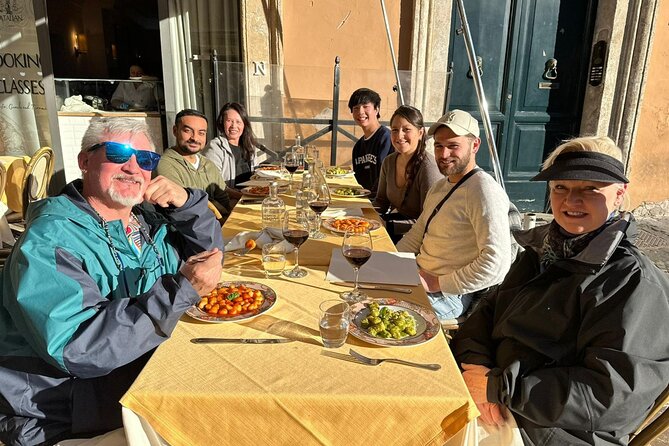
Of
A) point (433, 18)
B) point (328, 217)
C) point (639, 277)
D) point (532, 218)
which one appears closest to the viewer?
point (639, 277)

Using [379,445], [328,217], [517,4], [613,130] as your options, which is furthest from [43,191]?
[613,130]

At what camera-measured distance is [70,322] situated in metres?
1.28

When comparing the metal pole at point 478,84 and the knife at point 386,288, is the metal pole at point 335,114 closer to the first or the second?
the metal pole at point 478,84

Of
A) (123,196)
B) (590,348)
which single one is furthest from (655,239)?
(123,196)

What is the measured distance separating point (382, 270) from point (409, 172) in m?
1.81

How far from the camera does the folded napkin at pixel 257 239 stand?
7.43ft

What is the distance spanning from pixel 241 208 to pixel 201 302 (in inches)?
67.8

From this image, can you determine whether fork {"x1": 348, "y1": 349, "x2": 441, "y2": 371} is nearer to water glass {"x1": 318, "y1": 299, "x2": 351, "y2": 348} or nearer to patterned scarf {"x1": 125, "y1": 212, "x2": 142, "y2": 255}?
water glass {"x1": 318, "y1": 299, "x2": 351, "y2": 348}

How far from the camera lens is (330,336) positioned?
1421 millimetres

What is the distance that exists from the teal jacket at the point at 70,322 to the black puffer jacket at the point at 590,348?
116 centimetres

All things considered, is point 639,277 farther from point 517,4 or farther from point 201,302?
point 517,4

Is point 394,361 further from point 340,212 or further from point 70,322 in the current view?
point 340,212

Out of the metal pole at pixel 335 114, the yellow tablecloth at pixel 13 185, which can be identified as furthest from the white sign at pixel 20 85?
the metal pole at pixel 335 114

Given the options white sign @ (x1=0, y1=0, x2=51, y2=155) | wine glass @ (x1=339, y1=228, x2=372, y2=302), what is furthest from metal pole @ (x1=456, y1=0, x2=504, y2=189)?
white sign @ (x1=0, y1=0, x2=51, y2=155)
